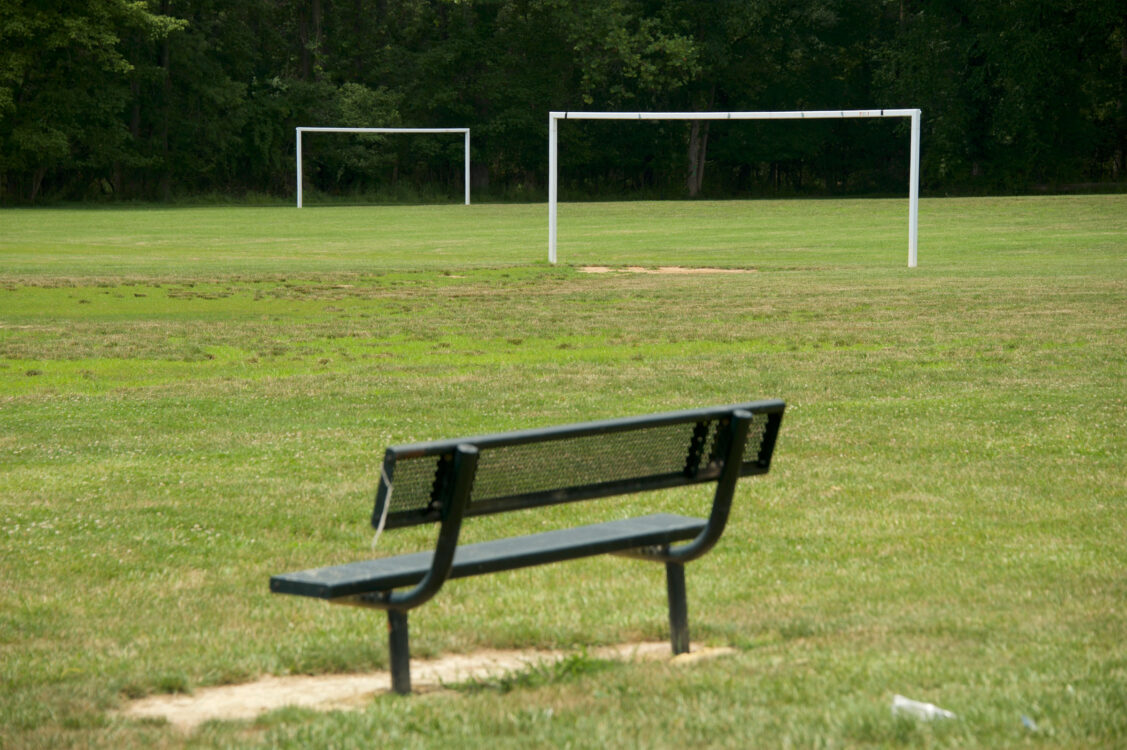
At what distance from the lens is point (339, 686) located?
4492mm

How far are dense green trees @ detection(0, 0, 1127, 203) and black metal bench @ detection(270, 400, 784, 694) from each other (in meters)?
57.0

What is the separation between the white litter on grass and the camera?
12.3 ft

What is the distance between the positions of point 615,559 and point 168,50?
62557 mm

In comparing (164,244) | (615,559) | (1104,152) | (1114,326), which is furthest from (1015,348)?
(1104,152)

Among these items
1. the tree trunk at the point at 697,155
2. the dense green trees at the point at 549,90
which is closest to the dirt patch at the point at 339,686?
the dense green trees at the point at 549,90

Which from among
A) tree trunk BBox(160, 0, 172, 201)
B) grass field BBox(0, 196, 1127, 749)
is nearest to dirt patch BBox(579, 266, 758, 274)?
grass field BBox(0, 196, 1127, 749)

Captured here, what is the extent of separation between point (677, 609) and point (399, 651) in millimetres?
968

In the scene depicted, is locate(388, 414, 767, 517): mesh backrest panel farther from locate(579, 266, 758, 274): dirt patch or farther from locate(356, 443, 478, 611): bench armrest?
locate(579, 266, 758, 274): dirt patch

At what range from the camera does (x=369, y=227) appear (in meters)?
45.7

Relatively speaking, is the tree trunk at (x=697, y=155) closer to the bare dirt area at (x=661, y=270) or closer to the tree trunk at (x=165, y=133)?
the tree trunk at (x=165, y=133)

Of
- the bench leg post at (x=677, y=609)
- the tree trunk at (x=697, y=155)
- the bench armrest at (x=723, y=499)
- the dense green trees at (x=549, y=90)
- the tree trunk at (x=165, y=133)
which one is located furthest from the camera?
the tree trunk at (x=697, y=155)

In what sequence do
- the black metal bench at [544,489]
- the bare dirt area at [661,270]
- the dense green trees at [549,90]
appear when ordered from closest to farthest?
the black metal bench at [544,489]
the bare dirt area at [661,270]
the dense green trees at [549,90]

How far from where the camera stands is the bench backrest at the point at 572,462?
395cm

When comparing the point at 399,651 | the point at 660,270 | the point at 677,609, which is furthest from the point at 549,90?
the point at 399,651
